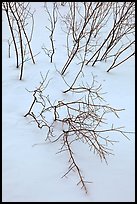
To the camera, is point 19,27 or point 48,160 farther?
point 19,27

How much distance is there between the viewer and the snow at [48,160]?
2227 millimetres

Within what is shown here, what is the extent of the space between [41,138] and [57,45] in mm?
2101

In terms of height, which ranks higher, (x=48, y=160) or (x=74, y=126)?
(x=74, y=126)

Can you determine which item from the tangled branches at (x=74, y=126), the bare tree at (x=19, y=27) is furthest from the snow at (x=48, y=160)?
the bare tree at (x=19, y=27)

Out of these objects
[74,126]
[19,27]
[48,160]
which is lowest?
[48,160]

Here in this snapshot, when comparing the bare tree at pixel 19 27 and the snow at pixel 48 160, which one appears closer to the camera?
the snow at pixel 48 160

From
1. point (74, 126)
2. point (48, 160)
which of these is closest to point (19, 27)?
point (74, 126)

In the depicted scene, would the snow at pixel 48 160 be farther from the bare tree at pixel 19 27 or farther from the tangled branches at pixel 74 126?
the bare tree at pixel 19 27

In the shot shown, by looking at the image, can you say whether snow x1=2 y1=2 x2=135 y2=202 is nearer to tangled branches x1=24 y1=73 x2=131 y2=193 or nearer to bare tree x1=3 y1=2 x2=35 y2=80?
tangled branches x1=24 y1=73 x2=131 y2=193

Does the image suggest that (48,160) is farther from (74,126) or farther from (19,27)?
(19,27)

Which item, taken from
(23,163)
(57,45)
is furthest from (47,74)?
(23,163)

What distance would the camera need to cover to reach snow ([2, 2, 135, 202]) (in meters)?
2.23

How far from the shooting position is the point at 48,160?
8.03 ft

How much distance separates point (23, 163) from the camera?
2.38 m
